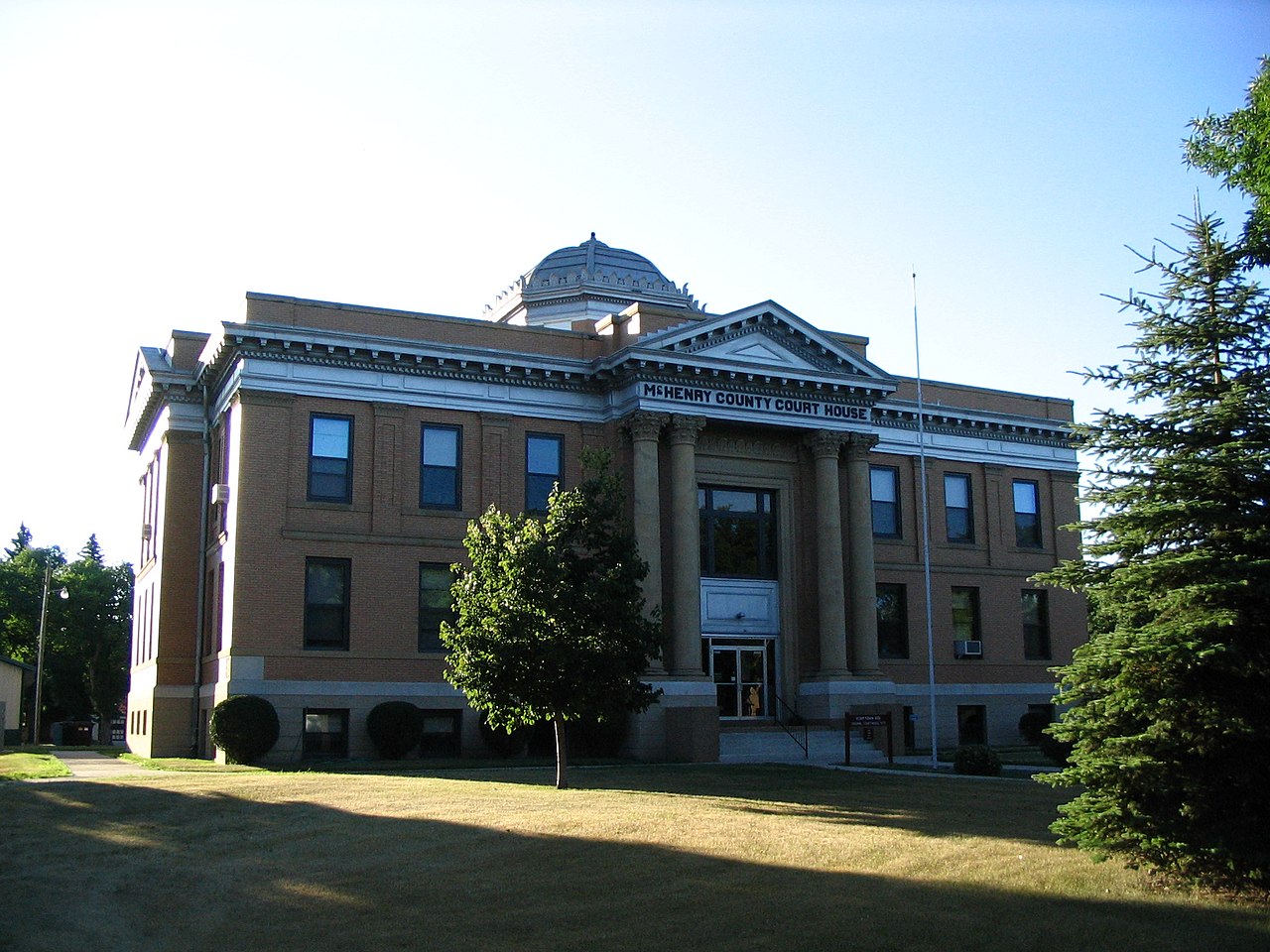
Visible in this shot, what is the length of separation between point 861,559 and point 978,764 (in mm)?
10971

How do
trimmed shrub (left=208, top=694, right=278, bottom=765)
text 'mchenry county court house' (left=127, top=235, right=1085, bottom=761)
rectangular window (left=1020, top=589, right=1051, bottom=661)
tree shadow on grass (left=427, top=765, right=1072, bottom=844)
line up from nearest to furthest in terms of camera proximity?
tree shadow on grass (left=427, top=765, right=1072, bottom=844), trimmed shrub (left=208, top=694, right=278, bottom=765), text 'mchenry county court house' (left=127, top=235, right=1085, bottom=761), rectangular window (left=1020, top=589, right=1051, bottom=661)

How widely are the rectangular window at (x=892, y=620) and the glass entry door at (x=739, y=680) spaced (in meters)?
5.78

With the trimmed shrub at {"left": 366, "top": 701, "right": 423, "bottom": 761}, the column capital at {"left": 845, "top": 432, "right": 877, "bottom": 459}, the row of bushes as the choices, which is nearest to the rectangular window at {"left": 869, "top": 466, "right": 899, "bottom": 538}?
the column capital at {"left": 845, "top": 432, "right": 877, "bottom": 459}

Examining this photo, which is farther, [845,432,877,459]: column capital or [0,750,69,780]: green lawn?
[845,432,877,459]: column capital

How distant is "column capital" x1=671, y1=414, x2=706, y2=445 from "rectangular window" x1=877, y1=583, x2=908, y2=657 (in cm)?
1001

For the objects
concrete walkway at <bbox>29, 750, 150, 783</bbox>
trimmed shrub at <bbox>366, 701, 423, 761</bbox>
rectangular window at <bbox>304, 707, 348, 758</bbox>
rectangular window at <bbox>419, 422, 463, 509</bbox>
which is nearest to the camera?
concrete walkway at <bbox>29, 750, 150, 783</bbox>

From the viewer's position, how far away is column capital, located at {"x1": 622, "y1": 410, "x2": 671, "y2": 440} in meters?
35.0

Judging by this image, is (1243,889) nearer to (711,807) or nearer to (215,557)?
(711,807)

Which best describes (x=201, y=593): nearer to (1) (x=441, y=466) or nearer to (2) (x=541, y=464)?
(1) (x=441, y=466)

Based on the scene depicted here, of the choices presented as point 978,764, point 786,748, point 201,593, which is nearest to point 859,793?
point 978,764

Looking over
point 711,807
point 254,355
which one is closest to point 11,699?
point 254,355

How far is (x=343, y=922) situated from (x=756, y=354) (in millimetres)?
26475

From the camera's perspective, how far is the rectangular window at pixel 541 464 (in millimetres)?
35713

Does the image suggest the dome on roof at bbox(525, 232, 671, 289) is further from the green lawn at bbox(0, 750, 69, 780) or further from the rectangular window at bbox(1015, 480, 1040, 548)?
the green lawn at bbox(0, 750, 69, 780)
